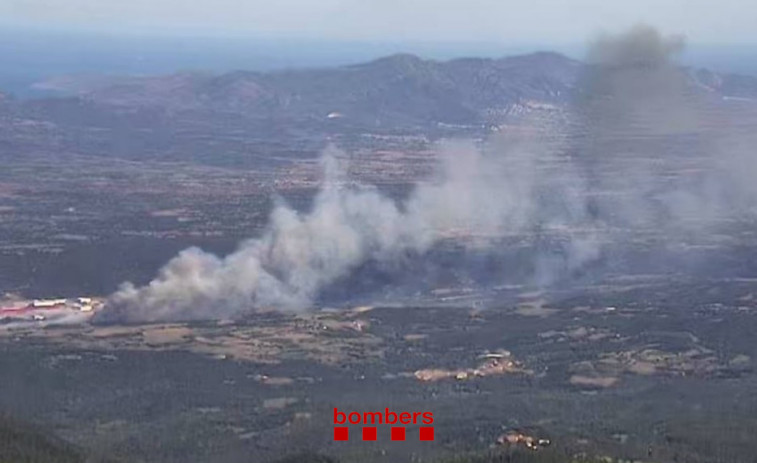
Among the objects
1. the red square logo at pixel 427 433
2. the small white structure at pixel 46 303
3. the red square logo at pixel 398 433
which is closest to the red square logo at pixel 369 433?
the red square logo at pixel 398 433

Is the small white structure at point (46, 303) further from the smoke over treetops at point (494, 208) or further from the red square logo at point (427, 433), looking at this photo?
the red square logo at point (427, 433)

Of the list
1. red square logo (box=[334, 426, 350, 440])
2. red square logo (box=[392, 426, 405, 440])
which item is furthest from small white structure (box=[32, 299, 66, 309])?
red square logo (box=[392, 426, 405, 440])

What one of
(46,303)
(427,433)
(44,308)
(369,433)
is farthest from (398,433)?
(46,303)

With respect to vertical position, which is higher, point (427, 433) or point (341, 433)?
point (427, 433)

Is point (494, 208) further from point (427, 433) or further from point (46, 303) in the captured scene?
point (427, 433)

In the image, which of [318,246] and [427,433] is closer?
[427,433]

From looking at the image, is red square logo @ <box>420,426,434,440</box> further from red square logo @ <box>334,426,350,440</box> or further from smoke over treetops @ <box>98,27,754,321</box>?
smoke over treetops @ <box>98,27,754,321</box>
